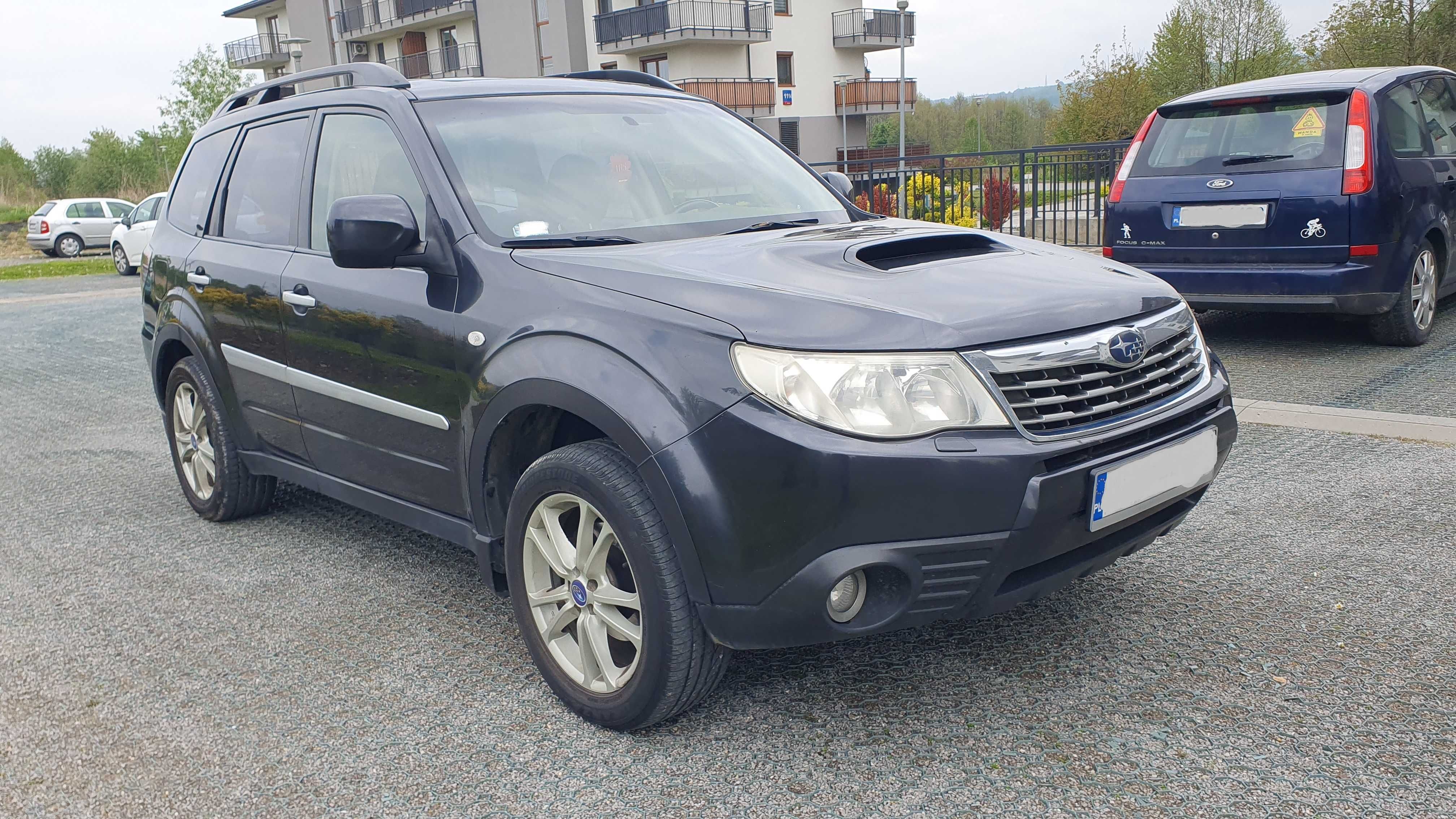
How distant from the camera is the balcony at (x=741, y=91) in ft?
148

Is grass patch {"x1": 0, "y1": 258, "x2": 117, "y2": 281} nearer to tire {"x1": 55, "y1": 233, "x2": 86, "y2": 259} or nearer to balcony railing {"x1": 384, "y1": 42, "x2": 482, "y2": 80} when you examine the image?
tire {"x1": 55, "y1": 233, "x2": 86, "y2": 259}

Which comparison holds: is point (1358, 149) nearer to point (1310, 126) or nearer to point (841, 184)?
point (1310, 126)

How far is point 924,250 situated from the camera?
3.15m

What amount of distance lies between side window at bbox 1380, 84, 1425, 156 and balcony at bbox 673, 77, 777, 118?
38.1m

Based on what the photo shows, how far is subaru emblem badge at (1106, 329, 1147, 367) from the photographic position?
270 cm

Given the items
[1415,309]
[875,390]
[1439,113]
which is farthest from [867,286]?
[1439,113]

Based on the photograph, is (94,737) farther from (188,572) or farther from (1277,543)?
(1277,543)

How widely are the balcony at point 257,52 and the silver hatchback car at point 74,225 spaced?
38.3m

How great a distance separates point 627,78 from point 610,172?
1152mm

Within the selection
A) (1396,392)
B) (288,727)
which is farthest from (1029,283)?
(1396,392)

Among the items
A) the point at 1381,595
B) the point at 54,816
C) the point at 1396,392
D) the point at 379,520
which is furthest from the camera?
the point at 1396,392

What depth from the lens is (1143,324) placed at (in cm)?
285

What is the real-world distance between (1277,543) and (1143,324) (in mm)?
1532

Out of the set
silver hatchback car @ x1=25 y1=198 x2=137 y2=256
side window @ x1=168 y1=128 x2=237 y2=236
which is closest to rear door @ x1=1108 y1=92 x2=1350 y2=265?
side window @ x1=168 y1=128 x2=237 y2=236
